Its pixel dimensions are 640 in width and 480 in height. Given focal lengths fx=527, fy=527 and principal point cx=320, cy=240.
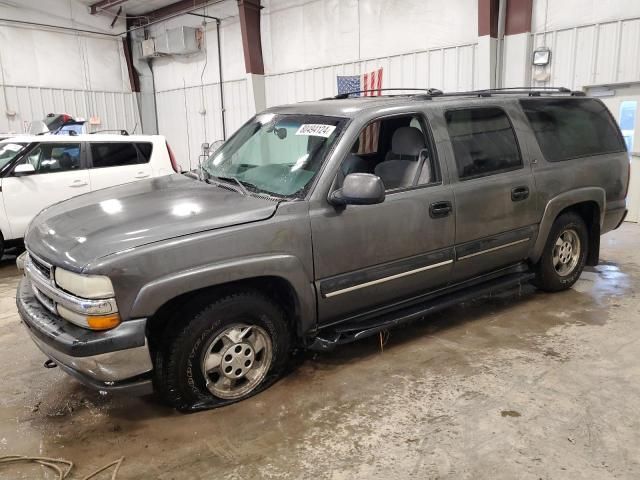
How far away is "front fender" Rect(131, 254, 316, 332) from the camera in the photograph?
8.48 feet

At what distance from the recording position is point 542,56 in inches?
322

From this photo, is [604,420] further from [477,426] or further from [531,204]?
[531,204]

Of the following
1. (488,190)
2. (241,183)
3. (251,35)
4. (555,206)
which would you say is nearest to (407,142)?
(488,190)

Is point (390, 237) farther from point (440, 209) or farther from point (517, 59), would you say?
point (517, 59)

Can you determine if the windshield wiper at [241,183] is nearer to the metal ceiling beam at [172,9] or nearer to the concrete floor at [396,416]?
the concrete floor at [396,416]

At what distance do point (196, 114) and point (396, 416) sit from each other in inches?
505

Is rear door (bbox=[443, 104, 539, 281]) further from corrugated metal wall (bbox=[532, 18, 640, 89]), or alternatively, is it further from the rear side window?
corrugated metal wall (bbox=[532, 18, 640, 89])

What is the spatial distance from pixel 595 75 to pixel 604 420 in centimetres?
642

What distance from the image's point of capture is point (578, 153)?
4.52 metres

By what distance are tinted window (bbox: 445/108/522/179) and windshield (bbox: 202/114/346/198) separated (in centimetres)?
93

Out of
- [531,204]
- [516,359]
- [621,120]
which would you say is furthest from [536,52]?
[516,359]

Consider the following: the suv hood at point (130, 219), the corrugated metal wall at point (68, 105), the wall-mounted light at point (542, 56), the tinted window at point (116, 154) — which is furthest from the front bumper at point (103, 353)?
the corrugated metal wall at point (68, 105)

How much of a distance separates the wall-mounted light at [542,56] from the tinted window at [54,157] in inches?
271

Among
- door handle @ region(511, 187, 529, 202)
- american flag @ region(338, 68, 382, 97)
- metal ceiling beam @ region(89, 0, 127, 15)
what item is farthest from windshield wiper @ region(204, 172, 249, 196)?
metal ceiling beam @ region(89, 0, 127, 15)
